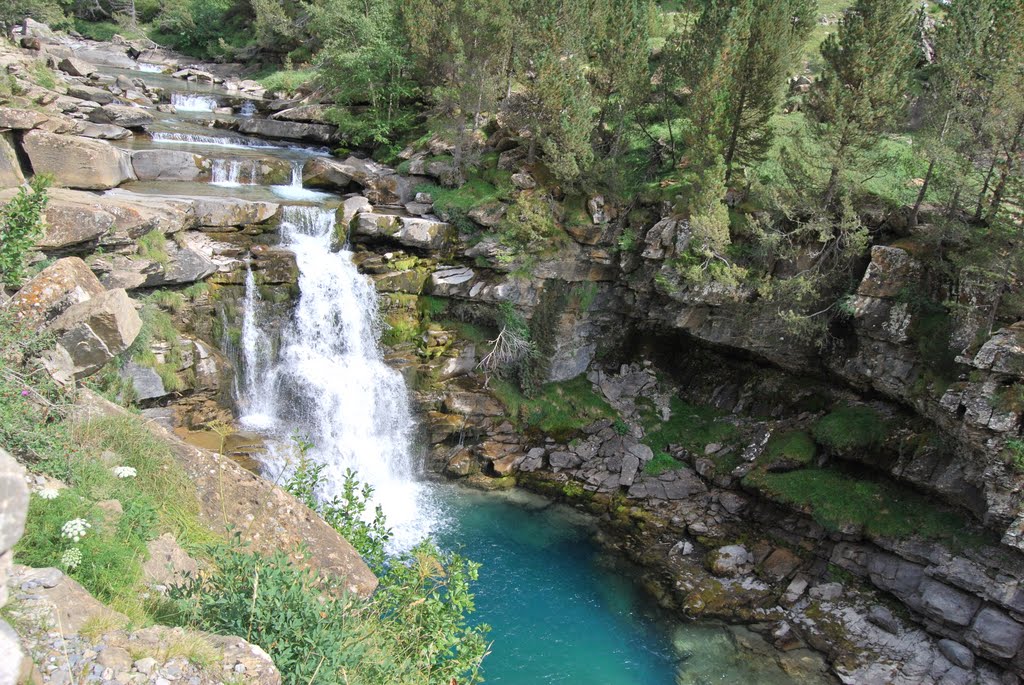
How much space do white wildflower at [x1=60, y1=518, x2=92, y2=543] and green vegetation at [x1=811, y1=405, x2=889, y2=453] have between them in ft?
59.2

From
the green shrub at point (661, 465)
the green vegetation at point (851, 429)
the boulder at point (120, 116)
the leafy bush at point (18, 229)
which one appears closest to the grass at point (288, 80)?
the boulder at point (120, 116)

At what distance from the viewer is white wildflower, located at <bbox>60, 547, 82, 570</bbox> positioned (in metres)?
Answer: 6.16

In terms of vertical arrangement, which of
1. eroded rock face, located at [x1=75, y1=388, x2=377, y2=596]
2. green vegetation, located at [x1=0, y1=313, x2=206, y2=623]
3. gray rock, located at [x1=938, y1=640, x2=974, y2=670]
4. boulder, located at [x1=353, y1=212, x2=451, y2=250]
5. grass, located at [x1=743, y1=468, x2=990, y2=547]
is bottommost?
gray rock, located at [x1=938, y1=640, x2=974, y2=670]

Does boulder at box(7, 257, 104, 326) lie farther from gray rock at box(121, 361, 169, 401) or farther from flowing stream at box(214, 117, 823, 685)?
flowing stream at box(214, 117, 823, 685)

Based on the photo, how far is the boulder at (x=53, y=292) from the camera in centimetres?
1142

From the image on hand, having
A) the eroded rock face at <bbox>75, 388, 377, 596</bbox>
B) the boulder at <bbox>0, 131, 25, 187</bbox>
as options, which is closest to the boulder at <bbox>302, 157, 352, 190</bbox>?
the boulder at <bbox>0, 131, 25, 187</bbox>

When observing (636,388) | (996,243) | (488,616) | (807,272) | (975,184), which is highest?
(975,184)

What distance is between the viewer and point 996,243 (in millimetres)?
15109

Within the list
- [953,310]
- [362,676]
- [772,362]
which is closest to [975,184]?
[953,310]

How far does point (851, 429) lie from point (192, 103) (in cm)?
3355

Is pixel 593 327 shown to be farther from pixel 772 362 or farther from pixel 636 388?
pixel 772 362

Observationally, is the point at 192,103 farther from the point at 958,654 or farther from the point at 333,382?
the point at 958,654

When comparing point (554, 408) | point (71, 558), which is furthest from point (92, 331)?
point (554, 408)

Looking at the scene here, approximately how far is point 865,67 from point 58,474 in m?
20.8
